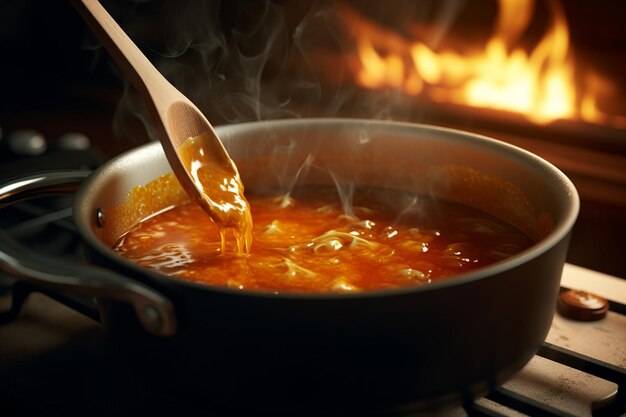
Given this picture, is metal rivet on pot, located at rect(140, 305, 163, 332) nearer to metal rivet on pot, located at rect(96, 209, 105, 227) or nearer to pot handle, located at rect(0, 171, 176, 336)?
pot handle, located at rect(0, 171, 176, 336)

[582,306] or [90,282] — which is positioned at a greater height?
[90,282]

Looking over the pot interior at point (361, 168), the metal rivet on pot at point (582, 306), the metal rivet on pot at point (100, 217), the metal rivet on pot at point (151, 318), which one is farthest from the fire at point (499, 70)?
the metal rivet on pot at point (151, 318)

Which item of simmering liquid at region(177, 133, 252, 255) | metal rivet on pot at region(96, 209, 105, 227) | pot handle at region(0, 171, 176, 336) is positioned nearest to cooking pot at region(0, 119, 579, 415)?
pot handle at region(0, 171, 176, 336)

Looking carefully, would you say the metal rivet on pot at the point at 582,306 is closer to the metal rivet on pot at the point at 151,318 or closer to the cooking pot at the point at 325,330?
the cooking pot at the point at 325,330

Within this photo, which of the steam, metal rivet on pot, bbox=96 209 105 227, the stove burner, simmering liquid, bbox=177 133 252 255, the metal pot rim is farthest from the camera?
the steam

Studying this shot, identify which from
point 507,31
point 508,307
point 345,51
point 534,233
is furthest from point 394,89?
point 508,307

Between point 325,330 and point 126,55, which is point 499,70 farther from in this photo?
point 325,330

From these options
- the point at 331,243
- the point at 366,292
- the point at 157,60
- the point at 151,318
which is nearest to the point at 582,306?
the point at 331,243
